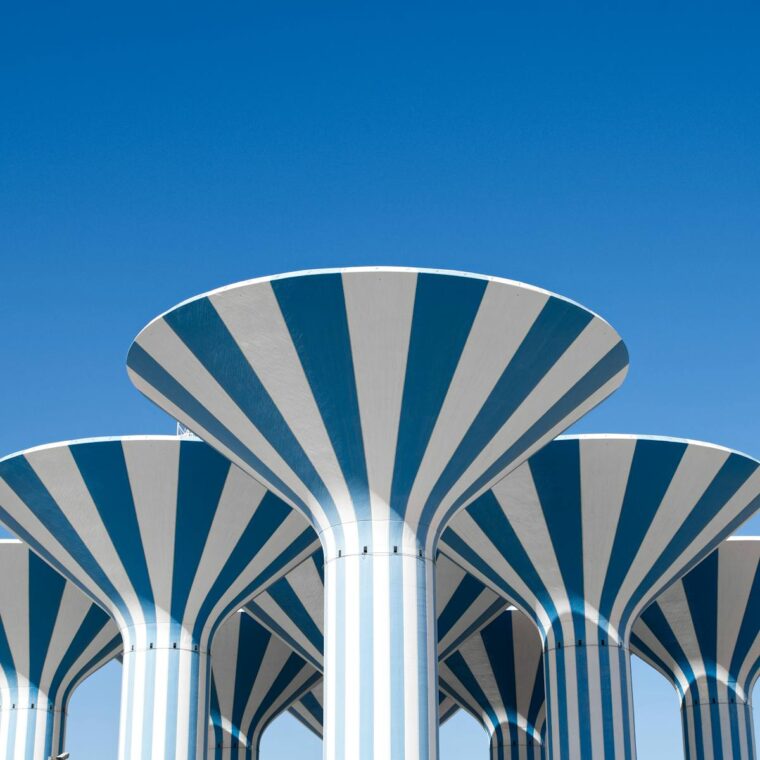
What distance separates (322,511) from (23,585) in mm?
9241

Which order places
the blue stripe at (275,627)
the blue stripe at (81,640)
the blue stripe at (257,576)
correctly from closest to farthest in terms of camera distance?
the blue stripe at (257,576) < the blue stripe at (81,640) < the blue stripe at (275,627)

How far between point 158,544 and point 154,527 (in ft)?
0.87

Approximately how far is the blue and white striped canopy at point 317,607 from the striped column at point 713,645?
296 centimetres

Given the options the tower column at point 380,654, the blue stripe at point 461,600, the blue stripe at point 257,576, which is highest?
the blue stripe at point 461,600

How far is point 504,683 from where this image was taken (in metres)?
29.9

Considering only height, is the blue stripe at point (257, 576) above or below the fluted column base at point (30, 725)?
above

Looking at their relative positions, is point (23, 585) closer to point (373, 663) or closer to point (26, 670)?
Answer: point (26, 670)

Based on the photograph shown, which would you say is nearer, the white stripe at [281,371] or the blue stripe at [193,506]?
the white stripe at [281,371]

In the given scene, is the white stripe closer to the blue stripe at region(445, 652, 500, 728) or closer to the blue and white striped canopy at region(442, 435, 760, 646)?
the blue and white striped canopy at region(442, 435, 760, 646)

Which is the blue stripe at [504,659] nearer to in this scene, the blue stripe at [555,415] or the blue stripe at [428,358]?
the blue stripe at [555,415]

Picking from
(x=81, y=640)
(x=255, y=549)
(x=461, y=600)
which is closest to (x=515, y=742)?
(x=461, y=600)

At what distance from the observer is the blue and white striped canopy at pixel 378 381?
1381 cm

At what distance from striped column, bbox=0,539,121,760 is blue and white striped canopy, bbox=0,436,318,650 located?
11.0ft

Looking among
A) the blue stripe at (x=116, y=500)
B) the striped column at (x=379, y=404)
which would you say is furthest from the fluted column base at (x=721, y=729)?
the striped column at (x=379, y=404)
